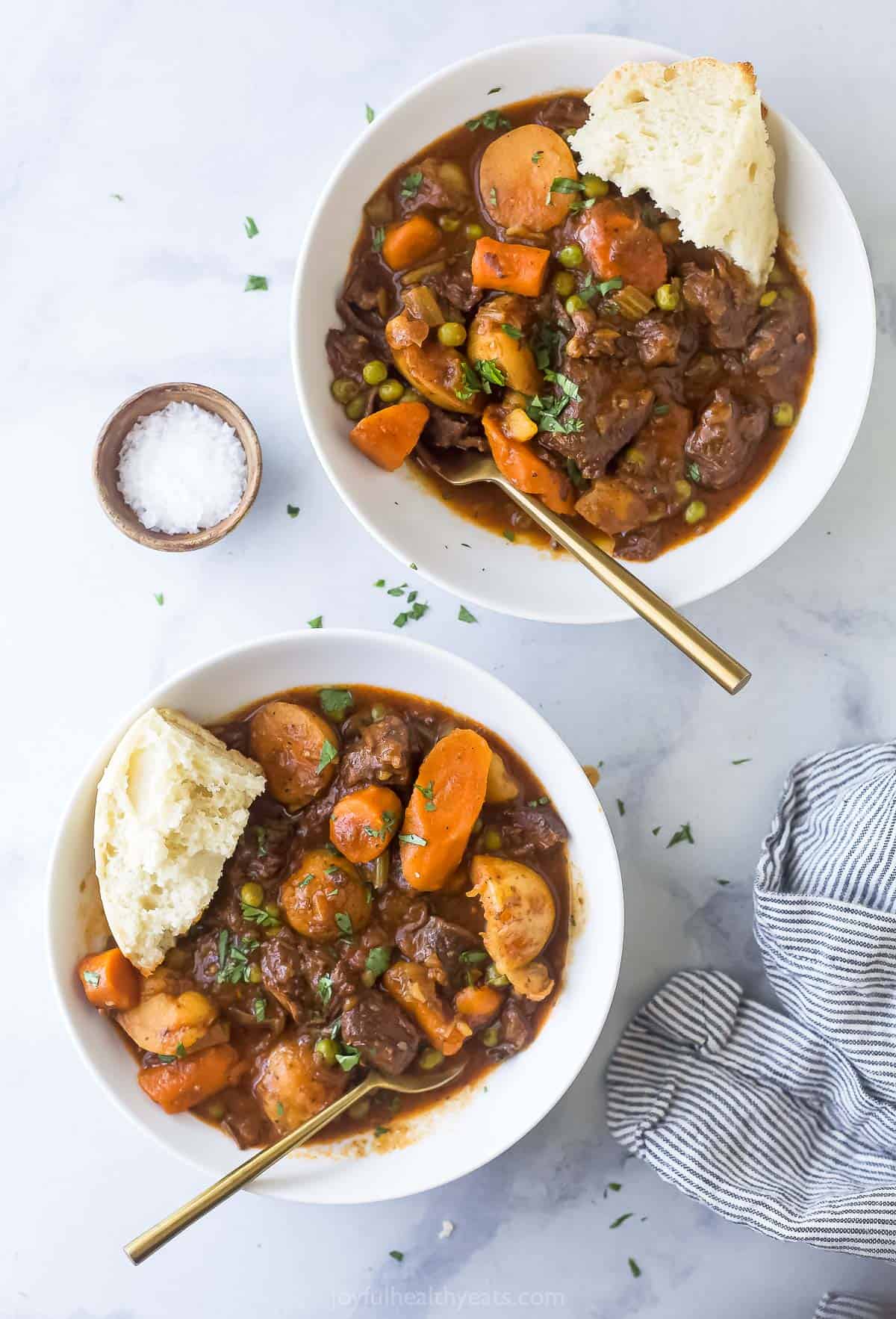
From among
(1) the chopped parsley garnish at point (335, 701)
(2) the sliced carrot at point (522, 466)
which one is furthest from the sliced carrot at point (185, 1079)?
(2) the sliced carrot at point (522, 466)

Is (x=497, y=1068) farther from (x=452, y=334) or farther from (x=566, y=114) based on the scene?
(x=566, y=114)

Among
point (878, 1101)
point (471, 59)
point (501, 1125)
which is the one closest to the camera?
point (471, 59)

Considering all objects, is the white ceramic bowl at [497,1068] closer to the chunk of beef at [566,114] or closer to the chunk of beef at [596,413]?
the chunk of beef at [596,413]

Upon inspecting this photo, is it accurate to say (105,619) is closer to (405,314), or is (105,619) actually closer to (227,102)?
(405,314)

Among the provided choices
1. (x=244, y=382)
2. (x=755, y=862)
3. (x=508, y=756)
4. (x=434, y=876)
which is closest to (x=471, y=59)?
(x=244, y=382)

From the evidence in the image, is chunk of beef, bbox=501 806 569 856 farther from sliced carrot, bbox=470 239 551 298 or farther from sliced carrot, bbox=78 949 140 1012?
sliced carrot, bbox=470 239 551 298

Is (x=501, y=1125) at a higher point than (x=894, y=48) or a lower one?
lower
